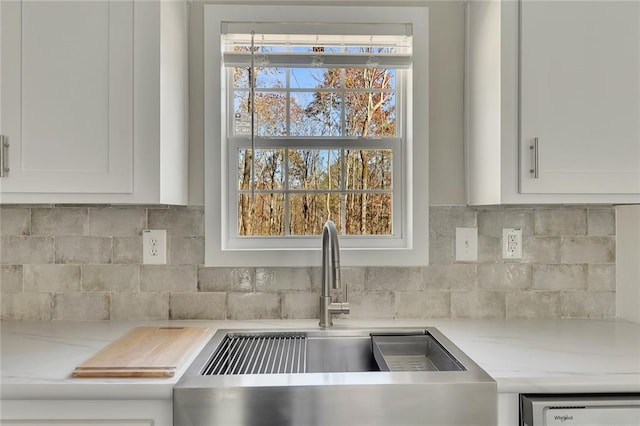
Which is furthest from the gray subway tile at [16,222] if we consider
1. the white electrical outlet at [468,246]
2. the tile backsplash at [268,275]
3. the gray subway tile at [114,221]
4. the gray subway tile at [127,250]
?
the white electrical outlet at [468,246]

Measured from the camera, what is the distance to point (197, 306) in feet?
5.65

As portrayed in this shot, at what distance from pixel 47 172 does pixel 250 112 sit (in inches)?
31.8

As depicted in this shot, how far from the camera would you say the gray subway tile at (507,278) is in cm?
175

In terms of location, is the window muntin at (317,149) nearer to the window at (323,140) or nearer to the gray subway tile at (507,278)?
the window at (323,140)

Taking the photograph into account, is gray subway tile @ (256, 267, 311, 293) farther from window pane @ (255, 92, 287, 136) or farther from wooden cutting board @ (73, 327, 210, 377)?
window pane @ (255, 92, 287, 136)

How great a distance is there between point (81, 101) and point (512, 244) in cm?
171

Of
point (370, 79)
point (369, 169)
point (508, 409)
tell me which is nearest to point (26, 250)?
point (369, 169)

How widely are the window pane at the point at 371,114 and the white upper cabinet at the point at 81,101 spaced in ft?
2.71

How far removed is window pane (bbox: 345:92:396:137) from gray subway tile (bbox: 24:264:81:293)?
4.26ft

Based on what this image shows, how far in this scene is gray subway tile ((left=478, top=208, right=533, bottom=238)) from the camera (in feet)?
5.74

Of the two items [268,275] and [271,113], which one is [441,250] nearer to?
[268,275]

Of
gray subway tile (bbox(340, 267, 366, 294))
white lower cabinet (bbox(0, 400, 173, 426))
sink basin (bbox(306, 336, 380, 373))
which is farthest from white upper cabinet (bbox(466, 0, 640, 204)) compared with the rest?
white lower cabinet (bbox(0, 400, 173, 426))

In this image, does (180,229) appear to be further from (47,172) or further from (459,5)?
(459,5)

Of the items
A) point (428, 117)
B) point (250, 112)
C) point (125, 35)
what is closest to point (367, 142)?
point (428, 117)
